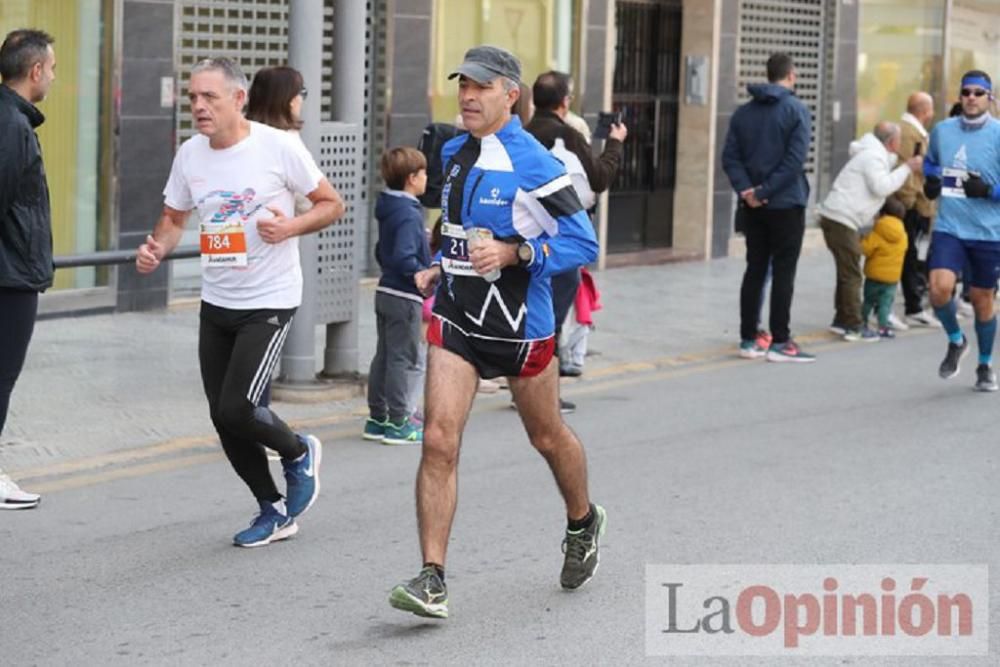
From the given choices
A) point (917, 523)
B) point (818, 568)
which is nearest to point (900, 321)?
point (917, 523)

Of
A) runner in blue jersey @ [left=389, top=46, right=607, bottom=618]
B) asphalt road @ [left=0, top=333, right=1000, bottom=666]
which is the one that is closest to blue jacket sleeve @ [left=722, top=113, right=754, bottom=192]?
asphalt road @ [left=0, top=333, right=1000, bottom=666]

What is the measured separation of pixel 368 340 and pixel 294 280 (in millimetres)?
5588

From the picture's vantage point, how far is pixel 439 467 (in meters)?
6.56

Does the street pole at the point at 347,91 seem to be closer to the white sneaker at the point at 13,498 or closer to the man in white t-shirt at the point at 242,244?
the white sneaker at the point at 13,498

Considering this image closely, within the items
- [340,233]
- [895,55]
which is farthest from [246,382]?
[895,55]

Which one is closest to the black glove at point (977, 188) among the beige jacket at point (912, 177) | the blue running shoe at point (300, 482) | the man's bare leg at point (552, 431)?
the beige jacket at point (912, 177)

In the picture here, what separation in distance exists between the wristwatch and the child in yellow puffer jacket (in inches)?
326

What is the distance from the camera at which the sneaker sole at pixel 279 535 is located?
769 cm

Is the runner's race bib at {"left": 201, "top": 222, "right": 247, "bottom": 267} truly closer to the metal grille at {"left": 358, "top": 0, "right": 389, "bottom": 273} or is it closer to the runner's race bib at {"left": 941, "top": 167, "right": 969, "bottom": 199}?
the runner's race bib at {"left": 941, "top": 167, "right": 969, "bottom": 199}

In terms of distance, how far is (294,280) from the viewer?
303 inches

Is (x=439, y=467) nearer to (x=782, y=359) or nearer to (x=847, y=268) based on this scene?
(x=782, y=359)

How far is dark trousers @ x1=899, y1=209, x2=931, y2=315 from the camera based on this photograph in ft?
50.5

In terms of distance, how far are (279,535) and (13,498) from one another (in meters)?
1.22

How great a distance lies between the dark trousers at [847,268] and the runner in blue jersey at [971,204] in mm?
2330
